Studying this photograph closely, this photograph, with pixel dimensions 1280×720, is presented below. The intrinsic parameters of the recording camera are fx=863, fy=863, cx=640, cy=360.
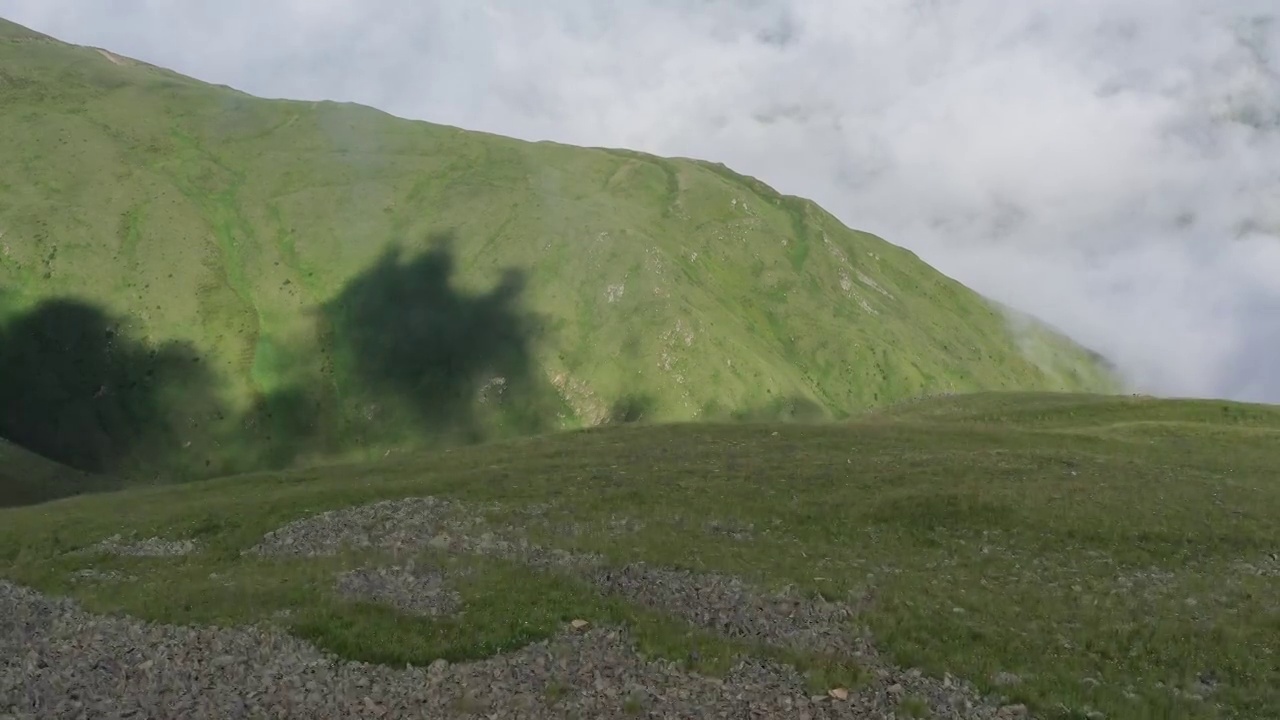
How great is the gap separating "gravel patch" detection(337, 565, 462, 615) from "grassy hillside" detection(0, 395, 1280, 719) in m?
0.63

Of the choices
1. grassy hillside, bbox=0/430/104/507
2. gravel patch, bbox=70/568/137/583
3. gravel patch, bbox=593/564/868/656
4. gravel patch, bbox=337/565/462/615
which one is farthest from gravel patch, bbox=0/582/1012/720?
grassy hillside, bbox=0/430/104/507

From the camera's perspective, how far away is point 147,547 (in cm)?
4253

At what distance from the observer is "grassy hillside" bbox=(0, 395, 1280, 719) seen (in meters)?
23.8

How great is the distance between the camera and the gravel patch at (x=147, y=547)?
1608 inches

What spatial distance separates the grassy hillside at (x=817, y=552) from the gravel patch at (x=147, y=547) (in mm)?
570

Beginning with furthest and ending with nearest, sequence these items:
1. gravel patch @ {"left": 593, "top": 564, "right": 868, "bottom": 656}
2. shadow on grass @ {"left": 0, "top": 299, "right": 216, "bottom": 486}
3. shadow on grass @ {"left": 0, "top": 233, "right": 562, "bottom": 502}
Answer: shadow on grass @ {"left": 0, "top": 233, "right": 562, "bottom": 502} → shadow on grass @ {"left": 0, "top": 299, "right": 216, "bottom": 486} → gravel patch @ {"left": 593, "top": 564, "right": 868, "bottom": 656}

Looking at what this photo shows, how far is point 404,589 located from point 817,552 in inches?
667

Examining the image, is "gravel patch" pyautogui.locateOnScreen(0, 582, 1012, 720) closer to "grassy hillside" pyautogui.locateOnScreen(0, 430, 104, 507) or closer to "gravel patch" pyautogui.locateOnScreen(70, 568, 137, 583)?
"gravel patch" pyautogui.locateOnScreen(70, 568, 137, 583)

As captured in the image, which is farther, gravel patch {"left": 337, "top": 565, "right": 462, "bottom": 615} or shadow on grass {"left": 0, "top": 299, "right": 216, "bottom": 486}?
shadow on grass {"left": 0, "top": 299, "right": 216, "bottom": 486}

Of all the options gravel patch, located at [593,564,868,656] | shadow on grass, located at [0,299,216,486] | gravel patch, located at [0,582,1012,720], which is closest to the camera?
gravel patch, located at [0,582,1012,720]

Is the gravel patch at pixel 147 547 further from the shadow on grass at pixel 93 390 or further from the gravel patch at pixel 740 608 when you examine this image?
the shadow on grass at pixel 93 390

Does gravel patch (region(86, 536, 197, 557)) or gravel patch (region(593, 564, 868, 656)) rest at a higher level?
gravel patch (region(593, 564, 868, 656))

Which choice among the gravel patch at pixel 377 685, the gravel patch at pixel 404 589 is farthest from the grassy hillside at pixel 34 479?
the gravel patch at pixel 377 685

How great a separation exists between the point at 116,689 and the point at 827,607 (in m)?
19.9
